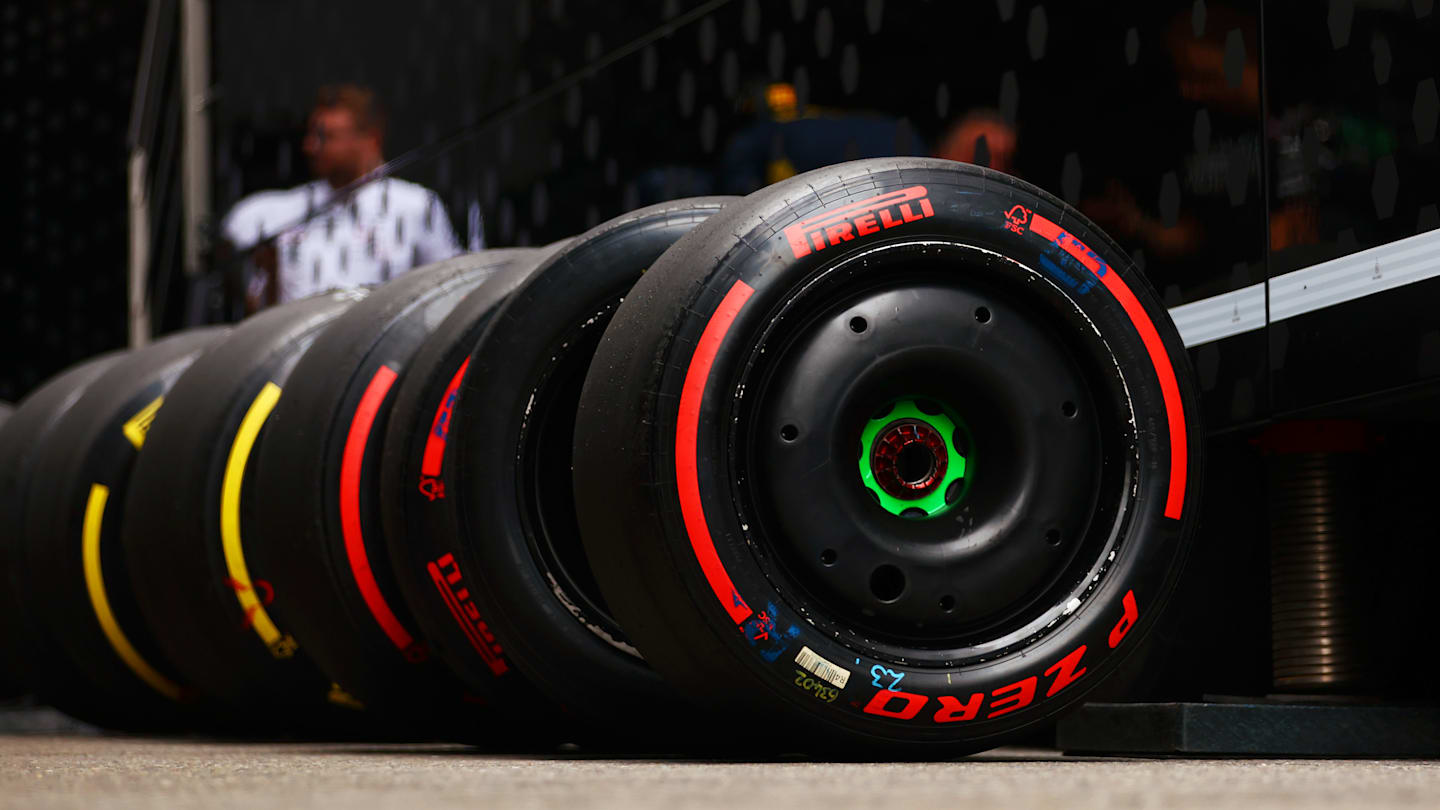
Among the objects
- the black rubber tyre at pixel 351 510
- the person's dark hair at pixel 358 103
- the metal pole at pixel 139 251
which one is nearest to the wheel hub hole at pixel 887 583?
the black rubber tyre at pixel 351 510

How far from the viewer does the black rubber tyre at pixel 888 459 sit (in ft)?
7.75

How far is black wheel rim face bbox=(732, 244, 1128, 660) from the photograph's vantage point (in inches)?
94.4

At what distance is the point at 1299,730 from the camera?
2.92 metres

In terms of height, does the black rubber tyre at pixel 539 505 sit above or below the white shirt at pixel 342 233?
below

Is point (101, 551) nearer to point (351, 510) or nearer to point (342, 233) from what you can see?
point (351, 510)

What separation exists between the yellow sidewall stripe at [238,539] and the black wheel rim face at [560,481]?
1.04 meters

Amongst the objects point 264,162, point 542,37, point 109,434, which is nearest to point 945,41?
point 542,37

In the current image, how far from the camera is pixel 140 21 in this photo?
8453 millimetres

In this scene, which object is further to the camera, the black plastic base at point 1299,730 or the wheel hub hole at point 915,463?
the black plastic base at point 1299,730

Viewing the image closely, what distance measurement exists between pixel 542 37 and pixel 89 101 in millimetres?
4506

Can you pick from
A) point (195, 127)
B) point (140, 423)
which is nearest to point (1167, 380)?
point (140, 423)

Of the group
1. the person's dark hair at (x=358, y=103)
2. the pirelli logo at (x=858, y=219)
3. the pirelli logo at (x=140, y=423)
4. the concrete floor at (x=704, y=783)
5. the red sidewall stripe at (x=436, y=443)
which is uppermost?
the person's dark hair at (x=358, y=103)

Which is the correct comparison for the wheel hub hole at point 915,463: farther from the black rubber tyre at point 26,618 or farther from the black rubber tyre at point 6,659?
the black rubber tyre at point 6,659

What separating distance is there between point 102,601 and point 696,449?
239 centimetres
